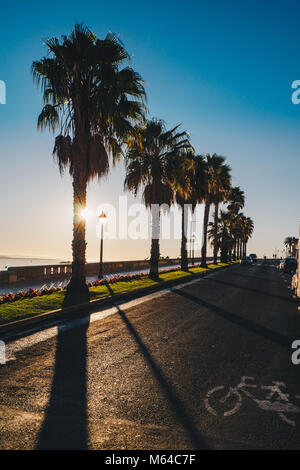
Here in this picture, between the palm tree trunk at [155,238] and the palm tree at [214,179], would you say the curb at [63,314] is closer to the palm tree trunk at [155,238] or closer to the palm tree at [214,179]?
the palm tree trunk at [155,238]

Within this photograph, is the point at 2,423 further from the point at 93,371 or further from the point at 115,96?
the point at 115,96

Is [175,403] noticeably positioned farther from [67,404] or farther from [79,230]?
[79,230]

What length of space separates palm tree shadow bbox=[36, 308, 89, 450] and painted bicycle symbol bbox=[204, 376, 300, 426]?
1556 millimetres

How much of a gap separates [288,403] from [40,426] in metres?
3.01

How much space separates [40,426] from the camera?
3549 mm

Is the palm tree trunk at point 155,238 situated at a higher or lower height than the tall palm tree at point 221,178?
lower

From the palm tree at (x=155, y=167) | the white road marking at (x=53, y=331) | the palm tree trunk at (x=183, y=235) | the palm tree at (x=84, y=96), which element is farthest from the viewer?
the palm tree trunk at (x=183, y=235)

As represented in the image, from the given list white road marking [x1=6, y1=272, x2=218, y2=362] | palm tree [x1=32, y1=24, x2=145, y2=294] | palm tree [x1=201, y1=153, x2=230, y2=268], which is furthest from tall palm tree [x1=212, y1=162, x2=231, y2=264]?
white road marking [x1=6, y1=272, x2=218, y2=362]

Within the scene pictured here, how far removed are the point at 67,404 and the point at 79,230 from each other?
9.79 metres

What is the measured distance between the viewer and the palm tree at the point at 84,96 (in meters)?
12.6

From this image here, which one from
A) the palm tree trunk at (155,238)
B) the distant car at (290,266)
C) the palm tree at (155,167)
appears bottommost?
the distant car at (290,266)

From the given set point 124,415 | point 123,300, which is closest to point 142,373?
point 124,415

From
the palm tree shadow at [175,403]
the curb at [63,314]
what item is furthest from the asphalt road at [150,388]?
the curb at [63,314]

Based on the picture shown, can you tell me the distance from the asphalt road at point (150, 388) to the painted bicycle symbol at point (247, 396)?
0.05ft
